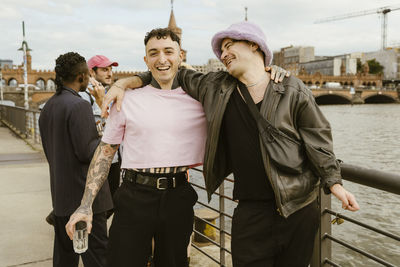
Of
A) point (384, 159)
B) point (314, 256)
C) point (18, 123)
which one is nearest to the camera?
point (314, 256)

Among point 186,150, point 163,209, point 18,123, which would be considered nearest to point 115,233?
point 163,209

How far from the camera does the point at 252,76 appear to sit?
1.87 m

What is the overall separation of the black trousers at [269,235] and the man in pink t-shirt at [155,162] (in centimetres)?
37

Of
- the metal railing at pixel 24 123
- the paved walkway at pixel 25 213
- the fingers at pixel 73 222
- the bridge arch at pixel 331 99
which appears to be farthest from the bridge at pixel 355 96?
the fingers at pixel 73 222

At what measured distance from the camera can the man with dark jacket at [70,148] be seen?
256 centimetres

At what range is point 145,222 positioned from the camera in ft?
6.64

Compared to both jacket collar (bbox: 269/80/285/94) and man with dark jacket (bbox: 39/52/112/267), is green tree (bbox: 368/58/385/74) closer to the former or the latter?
man with dark jacket (bbox: 39/52/112/267)

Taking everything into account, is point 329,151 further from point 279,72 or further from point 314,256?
point 314,256

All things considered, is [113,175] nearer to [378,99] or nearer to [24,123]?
[24,123]

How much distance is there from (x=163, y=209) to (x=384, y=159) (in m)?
18.6

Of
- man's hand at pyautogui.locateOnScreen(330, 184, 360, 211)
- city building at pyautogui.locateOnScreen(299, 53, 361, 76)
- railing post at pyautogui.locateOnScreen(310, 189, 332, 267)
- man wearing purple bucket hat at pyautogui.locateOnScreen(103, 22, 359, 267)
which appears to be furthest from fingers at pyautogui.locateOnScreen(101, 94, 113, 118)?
city building at pyautogui.locateOnScreen(299, 53, 361, 76)

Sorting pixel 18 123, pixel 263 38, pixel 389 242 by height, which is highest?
pixel 263 38

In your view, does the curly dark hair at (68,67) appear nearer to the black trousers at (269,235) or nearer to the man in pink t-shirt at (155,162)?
the man in pink t-shirt at (155,162)

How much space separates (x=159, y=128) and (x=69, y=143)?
854mm
